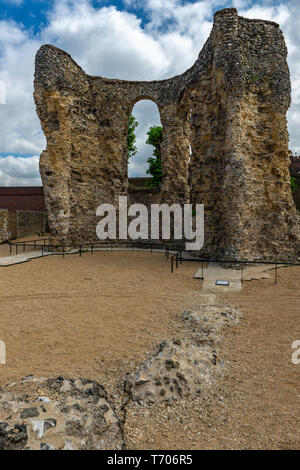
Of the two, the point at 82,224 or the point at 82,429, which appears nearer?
the point at 82,429

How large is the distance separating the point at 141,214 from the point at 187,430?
14.9 meters

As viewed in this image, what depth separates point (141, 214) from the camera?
→ 56.4 ft

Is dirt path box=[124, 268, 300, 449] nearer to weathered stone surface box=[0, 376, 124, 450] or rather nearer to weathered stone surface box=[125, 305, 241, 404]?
weathered stone surface box=[125, 305, 241, 404]

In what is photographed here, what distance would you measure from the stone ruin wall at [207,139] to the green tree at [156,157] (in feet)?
25.7

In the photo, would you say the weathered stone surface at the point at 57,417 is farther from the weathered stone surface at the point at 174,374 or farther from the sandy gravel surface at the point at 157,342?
the weathered stone surface at the point at 174,374

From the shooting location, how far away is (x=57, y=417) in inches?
97.4

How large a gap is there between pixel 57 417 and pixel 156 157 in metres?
24.0

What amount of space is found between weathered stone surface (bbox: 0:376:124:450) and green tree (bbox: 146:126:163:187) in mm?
22483

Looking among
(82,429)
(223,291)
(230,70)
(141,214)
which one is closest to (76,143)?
(141,214)

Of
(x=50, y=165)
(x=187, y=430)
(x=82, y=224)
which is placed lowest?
(x=187, y=430)

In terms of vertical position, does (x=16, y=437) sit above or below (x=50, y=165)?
below

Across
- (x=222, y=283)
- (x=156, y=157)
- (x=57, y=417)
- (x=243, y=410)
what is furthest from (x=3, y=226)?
(x=243, y=410)
